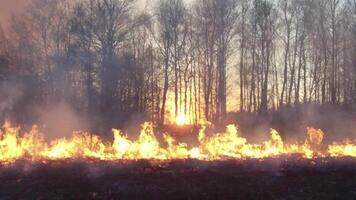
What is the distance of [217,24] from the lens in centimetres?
4184

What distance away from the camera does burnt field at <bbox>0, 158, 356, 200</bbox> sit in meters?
14.3

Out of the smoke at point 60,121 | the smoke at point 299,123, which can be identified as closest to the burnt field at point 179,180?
the smoke at point 60,121

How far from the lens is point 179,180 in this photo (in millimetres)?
14906

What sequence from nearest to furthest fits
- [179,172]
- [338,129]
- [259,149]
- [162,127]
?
[179,172] → [259,149] → [338,129] → [162,127]

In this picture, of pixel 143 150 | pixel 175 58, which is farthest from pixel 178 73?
pixel 143 150

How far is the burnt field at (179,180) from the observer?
1427cm

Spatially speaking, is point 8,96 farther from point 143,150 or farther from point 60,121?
point 143,150

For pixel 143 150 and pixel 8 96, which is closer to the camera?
pixel 143 150

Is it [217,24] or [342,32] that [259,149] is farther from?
[342,32]

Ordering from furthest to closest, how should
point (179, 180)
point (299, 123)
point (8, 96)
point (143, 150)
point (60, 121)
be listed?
point (299, 123) < point (8, 96) < point (60, 121) < point (143, 150) < point (179, 180)

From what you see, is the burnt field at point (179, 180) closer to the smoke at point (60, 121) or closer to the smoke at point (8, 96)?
the smoke at point (60, 121)

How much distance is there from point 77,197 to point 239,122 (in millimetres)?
24739

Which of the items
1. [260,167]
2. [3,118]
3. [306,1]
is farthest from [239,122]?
[260,167]

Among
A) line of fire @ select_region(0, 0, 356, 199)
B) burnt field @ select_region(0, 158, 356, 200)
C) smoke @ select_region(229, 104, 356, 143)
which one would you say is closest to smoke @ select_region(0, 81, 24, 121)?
line of fire @ select_region(0, 0, 356, 199)
